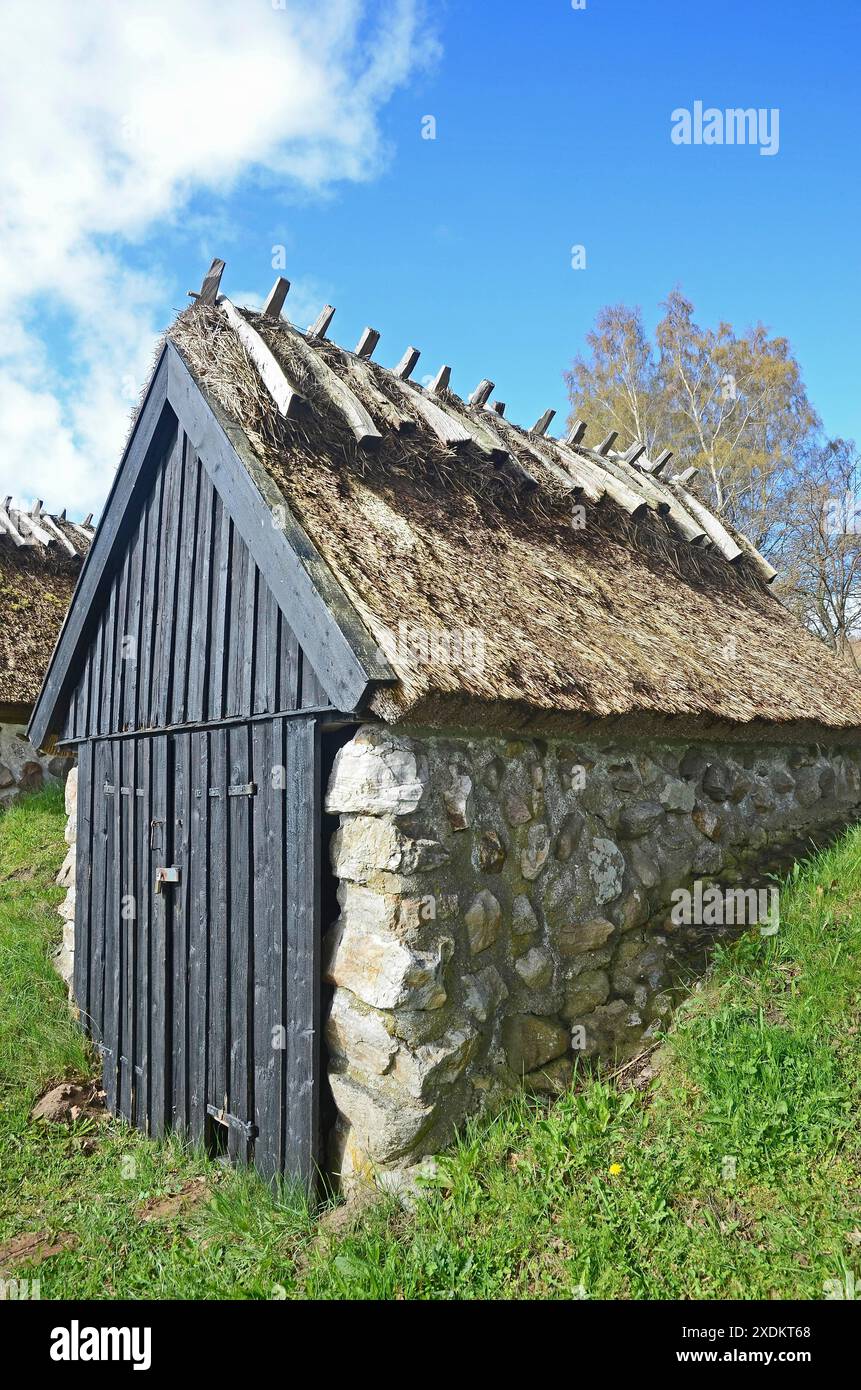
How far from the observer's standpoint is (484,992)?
4.01m

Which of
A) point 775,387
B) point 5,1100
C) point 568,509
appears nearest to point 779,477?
point 775,387

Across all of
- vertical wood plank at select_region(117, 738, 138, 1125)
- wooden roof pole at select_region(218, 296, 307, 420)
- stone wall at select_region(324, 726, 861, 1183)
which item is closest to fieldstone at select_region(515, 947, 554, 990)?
stone wall at select_region(324, 726, 861, 1183)

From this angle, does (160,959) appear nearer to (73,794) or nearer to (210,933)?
(210,933)

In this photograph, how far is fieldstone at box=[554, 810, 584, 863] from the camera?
4469 millimetres

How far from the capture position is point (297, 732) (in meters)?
4.17

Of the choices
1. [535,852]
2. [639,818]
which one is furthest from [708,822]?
[535,852]

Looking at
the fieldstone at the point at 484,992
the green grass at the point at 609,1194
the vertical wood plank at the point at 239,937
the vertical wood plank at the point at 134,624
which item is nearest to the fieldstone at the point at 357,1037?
the fieldstone at the point at 484,992

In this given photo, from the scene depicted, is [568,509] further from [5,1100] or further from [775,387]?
[775,387]

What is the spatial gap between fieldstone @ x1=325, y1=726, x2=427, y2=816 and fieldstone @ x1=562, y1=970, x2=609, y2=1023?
4.48ft

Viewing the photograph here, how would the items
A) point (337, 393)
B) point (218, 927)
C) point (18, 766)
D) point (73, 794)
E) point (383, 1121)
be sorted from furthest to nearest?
point (18, 766), point (73, 794), point (337, 393), point (218, 927), point (383, 1121)

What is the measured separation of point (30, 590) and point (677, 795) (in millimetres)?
8153

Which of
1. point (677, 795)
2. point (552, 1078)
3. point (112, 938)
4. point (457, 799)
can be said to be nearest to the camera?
point (457, 799)

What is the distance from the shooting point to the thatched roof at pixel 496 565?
13.6ft

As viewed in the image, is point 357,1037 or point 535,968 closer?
point 357,1037
